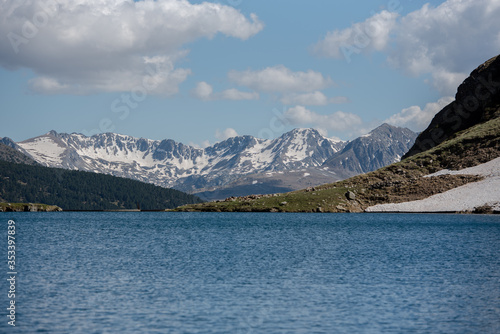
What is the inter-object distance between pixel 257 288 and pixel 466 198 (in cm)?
13819

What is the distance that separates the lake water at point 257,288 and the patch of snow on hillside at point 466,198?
283 feet

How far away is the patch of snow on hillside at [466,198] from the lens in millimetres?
162625

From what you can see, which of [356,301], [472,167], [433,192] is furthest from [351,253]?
[472,167]

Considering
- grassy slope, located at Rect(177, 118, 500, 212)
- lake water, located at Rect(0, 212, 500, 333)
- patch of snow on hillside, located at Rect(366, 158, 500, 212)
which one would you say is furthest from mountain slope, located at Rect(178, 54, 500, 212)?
lake water, located at Rect(0, 212, 500, 333)

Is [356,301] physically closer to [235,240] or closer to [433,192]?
[235,240]

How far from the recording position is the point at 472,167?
185 metres

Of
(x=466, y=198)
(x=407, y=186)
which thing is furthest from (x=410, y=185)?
(x=466, y=198)

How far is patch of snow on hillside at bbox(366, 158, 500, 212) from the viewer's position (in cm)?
16262

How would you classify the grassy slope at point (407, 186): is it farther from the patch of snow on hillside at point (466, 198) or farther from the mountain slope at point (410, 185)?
the patch of snow on hillside at point (466, 198)

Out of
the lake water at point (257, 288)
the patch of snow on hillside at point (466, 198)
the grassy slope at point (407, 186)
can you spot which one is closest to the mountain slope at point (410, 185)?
the grassy slope at point (407, 186)

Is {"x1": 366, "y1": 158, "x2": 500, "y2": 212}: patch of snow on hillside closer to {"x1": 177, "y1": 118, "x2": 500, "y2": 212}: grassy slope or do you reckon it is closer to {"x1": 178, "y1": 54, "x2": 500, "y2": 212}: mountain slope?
{"x1": 178, "y1": 54, "x2": 500, "y2": 212}: mountain slope

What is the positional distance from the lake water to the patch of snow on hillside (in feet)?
283

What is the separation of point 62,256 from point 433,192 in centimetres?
13804

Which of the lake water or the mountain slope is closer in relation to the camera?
the lake water
